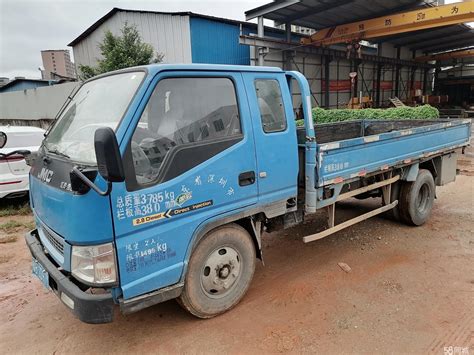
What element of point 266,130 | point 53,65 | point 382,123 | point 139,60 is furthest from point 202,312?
point 53,65

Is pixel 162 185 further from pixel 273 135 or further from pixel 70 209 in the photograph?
pixel 273 135

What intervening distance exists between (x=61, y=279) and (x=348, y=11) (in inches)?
760

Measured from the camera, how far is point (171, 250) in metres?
2.62

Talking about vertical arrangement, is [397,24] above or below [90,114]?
above

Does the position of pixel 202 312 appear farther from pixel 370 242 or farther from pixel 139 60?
pixel 139 60

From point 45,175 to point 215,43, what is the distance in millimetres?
15678

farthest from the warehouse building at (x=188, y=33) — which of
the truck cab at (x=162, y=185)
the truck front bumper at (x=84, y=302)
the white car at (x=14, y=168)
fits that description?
the truck front bumper at (x=84, y=302)

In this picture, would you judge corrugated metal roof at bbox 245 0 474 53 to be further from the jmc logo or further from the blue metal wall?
the jmc logo

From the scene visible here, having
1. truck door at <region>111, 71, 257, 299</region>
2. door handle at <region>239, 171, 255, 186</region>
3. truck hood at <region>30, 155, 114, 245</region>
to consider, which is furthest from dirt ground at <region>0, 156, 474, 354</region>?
door handle at <region>239, 171, 255, 186</region>

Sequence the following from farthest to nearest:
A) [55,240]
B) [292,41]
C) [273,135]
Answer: [292,41]
[273,135]
[55,240]

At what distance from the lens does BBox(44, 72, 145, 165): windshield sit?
8.35 ft

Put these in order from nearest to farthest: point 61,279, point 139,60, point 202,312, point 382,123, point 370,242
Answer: point 61,279, point 202,312, point 370,242, point 382,123, point 139,60

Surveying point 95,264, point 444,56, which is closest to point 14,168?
point 95,264

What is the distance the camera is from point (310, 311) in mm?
3199
